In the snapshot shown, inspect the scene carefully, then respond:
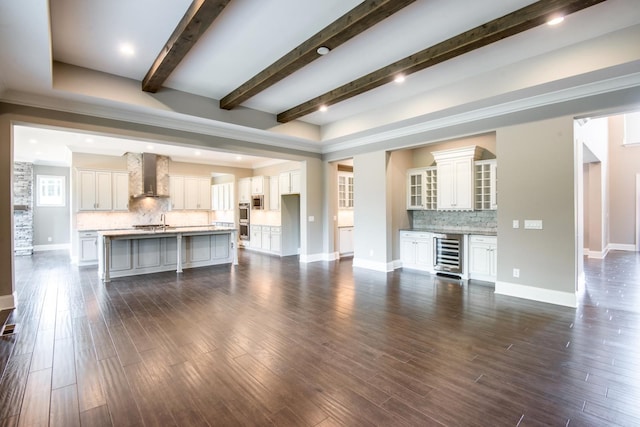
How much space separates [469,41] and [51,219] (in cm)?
1328

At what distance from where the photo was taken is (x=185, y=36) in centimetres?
318

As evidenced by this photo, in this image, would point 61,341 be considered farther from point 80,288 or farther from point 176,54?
point 176,54

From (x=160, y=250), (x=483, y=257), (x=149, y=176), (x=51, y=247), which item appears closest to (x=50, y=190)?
(x=51, y=247)

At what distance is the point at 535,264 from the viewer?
4.46 m

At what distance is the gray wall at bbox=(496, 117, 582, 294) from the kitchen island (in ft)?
18.7

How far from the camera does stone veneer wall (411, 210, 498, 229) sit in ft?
19.9

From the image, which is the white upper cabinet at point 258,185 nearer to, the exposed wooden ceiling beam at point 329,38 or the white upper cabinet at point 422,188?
the white upper cabinet at point 422,188

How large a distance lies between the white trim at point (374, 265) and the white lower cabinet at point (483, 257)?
1607 mm

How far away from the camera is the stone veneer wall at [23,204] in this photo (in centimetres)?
960

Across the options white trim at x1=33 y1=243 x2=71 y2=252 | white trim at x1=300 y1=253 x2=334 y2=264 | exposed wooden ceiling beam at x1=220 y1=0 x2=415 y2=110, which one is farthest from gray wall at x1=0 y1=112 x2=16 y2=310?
white trim at x1=33 y1=243 x2=71 y2=252

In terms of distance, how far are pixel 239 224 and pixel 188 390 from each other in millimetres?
8556

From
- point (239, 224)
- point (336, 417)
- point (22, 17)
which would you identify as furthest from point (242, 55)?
point (239, 224)

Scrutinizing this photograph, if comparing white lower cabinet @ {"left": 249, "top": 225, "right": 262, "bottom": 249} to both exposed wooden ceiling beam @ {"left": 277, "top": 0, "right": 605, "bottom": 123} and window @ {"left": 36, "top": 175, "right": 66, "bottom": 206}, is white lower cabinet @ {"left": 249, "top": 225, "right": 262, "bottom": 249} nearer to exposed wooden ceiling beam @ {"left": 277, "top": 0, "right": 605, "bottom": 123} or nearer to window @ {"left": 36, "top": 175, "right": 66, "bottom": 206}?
exposed wooden ceiling beam @ {"left": 277, "top": 0, "right": 605, "bottom": 123}

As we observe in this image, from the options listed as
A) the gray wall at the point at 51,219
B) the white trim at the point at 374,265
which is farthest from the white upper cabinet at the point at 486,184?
the gray wall at the point at 51,219
